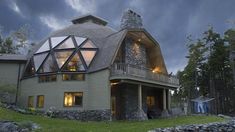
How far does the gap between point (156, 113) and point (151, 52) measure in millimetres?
6107

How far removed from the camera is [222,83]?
1483 inches

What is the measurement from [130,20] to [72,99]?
8730 millimetres

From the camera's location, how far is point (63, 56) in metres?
21.8

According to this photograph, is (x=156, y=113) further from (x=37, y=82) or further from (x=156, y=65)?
(x=37, y=82)

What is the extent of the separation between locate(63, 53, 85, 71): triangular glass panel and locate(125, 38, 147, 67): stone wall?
3953 mm

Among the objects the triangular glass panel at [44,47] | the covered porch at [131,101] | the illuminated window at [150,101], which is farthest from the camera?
the illuminated window at [150,101]

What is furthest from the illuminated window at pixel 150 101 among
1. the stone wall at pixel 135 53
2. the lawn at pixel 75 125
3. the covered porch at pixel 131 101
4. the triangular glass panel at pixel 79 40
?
the lawn at pixel 75 125

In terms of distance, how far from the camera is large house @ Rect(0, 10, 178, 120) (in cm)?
1986

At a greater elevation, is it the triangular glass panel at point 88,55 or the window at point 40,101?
the triangular glass panel at point 88,55

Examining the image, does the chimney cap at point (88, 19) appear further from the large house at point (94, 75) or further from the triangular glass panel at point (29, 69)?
the triangular glass panel at point (29, 69)

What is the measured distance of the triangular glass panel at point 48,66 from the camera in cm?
2162

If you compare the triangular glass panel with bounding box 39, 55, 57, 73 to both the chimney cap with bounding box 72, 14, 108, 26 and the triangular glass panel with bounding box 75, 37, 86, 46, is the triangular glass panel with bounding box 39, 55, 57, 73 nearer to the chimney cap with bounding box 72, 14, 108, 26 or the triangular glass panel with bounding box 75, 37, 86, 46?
the triangular glass panel with bounding box 75, 37, 86, 46

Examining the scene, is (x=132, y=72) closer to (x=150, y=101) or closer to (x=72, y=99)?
(x=72, y=99)

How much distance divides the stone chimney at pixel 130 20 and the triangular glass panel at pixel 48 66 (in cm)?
697
